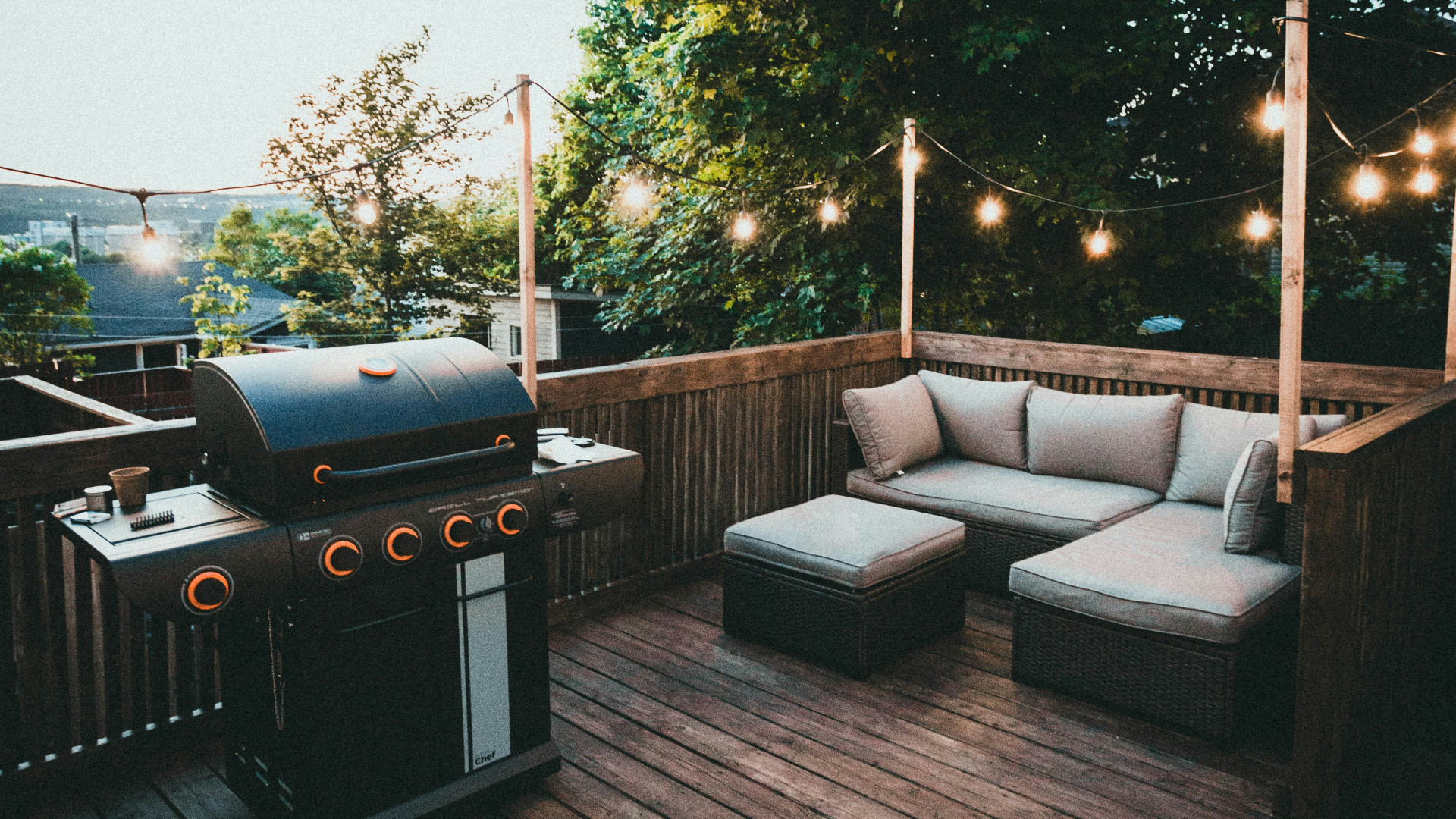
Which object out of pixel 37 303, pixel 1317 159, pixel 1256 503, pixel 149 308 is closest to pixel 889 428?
pixel 1256 503

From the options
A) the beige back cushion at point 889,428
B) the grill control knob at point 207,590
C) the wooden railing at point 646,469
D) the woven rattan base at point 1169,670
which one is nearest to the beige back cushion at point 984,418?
the beige back cushion at point 889,428

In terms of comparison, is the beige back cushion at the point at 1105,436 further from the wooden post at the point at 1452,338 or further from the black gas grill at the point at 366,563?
the black gas grill at the point at 366,563

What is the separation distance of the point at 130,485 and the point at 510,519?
85cm

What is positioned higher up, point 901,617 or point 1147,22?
point 1147,22

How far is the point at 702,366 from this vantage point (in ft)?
13.7

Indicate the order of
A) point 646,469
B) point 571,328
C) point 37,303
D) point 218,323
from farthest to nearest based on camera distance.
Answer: point 218,323, point 37,303, point 571,328, point 646,469

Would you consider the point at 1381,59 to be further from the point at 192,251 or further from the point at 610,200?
the point at 192,251

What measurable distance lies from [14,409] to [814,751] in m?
6.73

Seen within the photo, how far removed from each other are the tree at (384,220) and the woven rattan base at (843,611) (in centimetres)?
1989

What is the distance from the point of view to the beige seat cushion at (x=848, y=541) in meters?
3.29

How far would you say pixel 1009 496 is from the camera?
13.5 ft

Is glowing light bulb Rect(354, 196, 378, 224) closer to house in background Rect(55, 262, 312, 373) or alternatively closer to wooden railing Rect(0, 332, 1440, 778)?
wooden railing Rect(0, 332, 1440, 778)

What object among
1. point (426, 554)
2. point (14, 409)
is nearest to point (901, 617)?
point (426, 554)

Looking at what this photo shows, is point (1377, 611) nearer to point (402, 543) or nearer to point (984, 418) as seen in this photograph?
point (984, 418)
